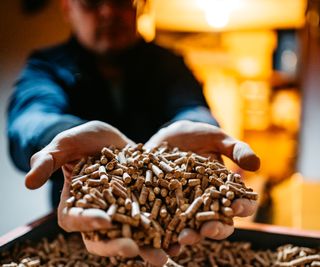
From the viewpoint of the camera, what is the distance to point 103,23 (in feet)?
6.69

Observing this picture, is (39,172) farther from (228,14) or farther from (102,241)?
(228,14)

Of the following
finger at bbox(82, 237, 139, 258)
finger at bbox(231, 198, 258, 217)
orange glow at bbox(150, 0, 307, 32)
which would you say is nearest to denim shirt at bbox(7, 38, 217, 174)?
finger at bbox(231, 198, 258, 217)

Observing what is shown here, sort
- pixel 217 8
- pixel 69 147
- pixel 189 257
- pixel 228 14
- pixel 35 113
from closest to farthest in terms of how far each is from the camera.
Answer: pixel 69 147 → pixel 189 257 → pixel 35 113 → pixel 217 8 → pixel 228 14

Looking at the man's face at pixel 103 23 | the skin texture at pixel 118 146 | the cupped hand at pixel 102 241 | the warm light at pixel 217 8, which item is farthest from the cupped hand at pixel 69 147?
the warm light at pixel 217 8

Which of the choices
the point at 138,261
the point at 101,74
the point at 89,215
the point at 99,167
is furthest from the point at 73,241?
the point at 101,74

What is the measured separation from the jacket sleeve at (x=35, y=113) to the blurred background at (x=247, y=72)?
23 centimetres

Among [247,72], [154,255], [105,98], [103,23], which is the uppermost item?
[103,23]

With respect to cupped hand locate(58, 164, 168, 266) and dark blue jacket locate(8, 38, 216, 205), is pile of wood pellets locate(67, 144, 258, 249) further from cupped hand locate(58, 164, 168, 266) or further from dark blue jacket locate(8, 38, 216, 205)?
dark blue jacket locate(8, 38, 216, 205)

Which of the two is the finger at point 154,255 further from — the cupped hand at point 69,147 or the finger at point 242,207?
the cupped hand at point 69,147

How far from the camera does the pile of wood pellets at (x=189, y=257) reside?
1.36 meters

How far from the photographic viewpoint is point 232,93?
5.15 metres

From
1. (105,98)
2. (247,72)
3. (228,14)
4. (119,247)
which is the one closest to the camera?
(119,247)

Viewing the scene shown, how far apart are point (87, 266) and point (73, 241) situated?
227mm

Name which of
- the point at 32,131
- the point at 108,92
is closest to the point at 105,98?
the point at 108,92
